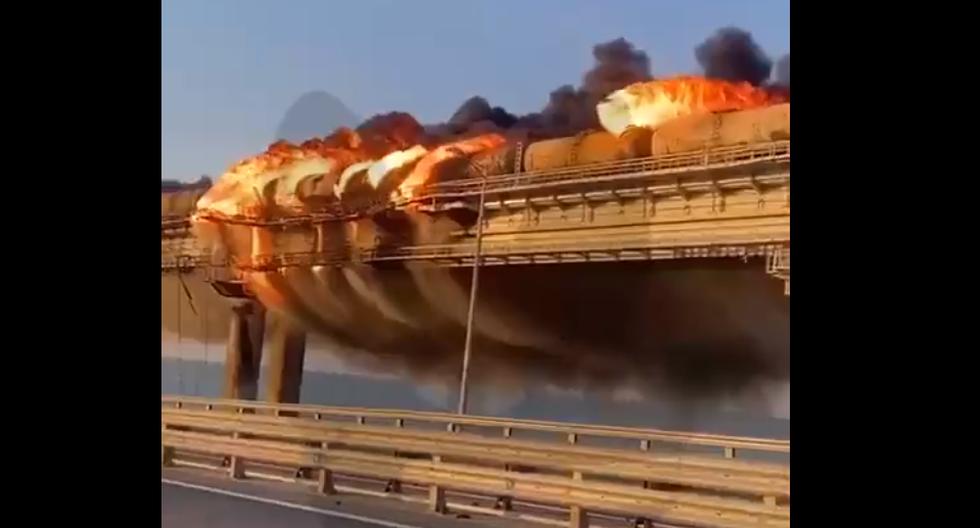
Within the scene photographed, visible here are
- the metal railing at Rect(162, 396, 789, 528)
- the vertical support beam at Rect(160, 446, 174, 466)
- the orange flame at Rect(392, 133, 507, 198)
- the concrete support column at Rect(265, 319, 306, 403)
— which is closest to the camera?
the metal railing at Rect(162, 396, 789, 528)

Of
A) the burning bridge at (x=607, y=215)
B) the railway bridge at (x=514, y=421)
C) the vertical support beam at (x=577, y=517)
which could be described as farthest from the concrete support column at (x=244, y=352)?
the vertical support beam at (x=577, y=517)

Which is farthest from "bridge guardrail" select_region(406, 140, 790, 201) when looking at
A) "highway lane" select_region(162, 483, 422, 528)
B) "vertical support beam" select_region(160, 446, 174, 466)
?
"vertical support beam" select_region(160, 446, 174, 466)

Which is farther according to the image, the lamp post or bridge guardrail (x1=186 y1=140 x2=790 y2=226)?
the lamp post

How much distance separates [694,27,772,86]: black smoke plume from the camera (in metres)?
1.75

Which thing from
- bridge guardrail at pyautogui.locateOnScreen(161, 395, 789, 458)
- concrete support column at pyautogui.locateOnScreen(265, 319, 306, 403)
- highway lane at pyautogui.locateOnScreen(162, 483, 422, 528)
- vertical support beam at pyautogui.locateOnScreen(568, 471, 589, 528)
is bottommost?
highway lane at pyautogui.locateOnScreen(162, 483, 422, 528)

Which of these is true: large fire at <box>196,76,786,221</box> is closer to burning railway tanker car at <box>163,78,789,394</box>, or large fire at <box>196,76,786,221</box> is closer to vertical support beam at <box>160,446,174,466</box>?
burning railway tanker car at <box>163,78,789,394</box>

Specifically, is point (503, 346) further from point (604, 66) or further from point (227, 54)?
point (227, 54)

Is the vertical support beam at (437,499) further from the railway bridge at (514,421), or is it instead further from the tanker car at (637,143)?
the tanker car at (637,143)

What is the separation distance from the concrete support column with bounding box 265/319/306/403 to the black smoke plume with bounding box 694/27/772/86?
838mm

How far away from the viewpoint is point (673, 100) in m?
1.79
